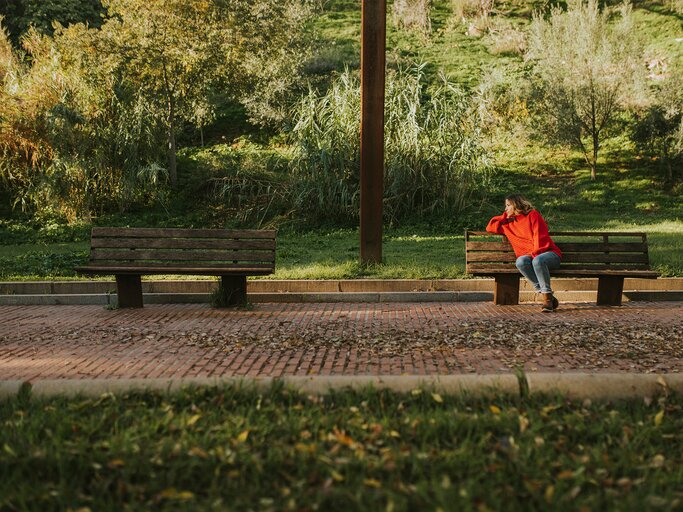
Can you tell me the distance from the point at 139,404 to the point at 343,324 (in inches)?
138

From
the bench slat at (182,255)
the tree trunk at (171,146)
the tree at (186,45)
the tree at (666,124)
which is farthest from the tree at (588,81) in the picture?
the bench slat at (182,255)

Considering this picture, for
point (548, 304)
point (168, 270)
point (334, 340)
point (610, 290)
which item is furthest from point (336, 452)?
point (610, 290)

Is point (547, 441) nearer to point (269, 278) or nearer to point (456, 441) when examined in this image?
point (456, 441)

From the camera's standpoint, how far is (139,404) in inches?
155

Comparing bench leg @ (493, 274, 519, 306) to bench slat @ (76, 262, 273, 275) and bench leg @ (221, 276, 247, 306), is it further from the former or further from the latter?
bench leg @ (221, 276, 247, 306)

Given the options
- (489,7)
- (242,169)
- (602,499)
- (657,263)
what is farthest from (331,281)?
(489,7)

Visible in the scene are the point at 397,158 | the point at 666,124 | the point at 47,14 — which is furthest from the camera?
the point at 47,14

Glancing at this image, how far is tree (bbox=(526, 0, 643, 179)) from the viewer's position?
70.5 ft

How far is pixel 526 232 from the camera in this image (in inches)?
333

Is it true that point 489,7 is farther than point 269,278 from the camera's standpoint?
Yes

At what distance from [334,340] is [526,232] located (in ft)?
11.4

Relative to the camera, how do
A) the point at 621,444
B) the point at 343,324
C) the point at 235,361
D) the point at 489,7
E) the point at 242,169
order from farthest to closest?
the point at 489,7
the point at 242,169
the point at 343,324
the point at 235,361
the point at 621,444

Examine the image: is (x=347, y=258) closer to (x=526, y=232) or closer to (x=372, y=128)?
(x=372, y=128)

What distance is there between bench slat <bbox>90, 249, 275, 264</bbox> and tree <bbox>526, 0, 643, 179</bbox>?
16.1 m
